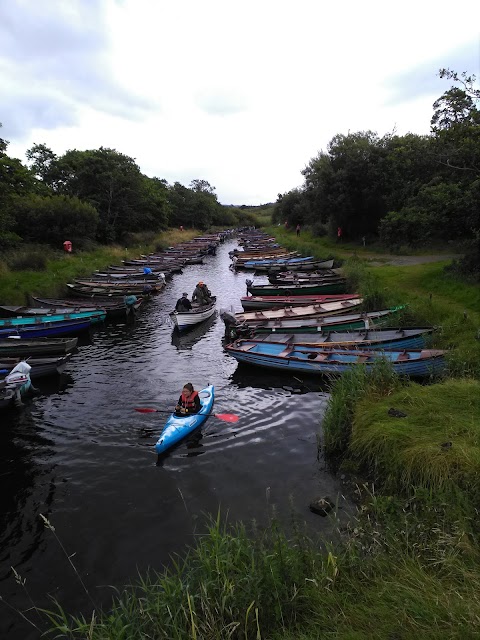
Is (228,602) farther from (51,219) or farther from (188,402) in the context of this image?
(51,219)

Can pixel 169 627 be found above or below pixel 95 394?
above

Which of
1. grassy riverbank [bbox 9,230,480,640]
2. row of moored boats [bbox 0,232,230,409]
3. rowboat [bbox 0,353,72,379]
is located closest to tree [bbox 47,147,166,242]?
row of moored boats [bbox 0,232,230,409]

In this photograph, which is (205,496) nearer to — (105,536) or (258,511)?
(258,511)

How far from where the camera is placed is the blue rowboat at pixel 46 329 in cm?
1836

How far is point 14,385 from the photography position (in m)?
12.1

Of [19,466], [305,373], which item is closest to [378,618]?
[19,466]

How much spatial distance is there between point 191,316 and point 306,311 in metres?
6.61

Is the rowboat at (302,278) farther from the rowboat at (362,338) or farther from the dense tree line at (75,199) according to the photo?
the dense tree line at (75,199)

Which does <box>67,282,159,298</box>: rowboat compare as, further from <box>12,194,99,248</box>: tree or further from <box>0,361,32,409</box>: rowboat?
<box>0,361,32,409</box>: rowboat

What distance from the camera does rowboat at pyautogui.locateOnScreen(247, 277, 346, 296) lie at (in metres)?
28.5

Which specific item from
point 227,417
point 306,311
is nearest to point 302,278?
point 306,311

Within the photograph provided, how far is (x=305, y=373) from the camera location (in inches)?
587

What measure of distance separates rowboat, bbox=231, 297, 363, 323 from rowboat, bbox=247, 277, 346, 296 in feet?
19.2

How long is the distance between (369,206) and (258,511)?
4020 centimetres
